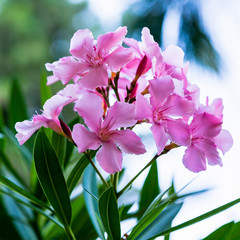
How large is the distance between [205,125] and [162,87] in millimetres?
100

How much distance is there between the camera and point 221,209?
0.65 m

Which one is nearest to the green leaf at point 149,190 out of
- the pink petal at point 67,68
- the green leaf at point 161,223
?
the green leaf at point 161,223

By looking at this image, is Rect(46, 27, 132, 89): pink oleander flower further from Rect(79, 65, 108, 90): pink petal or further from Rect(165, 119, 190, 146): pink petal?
Rect(165, 119, 190, 146): pink petal

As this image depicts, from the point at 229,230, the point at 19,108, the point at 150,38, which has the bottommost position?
the point at 229,230

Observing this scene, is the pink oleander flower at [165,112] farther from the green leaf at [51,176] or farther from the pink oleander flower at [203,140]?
the green leaf at [51,176]

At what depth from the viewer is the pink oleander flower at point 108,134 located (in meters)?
0.61

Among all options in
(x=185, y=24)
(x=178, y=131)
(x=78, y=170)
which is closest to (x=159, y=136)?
(x=178, y=131)

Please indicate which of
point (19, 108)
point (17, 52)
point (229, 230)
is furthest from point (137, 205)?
point (17, 52)

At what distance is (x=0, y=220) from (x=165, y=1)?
1.43m

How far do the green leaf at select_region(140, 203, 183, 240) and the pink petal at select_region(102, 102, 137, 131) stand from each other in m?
0.23

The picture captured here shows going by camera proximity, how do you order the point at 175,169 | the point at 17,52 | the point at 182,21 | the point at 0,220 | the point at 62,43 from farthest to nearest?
the point at 62,43 → the point at 17,52 → the point at 182,21 → the point at 175,169 → the point at 0,220

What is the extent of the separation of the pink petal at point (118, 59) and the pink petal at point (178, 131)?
122 millimetres

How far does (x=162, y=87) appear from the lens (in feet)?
1.99

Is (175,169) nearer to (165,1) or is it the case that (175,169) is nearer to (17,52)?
(165,1)
